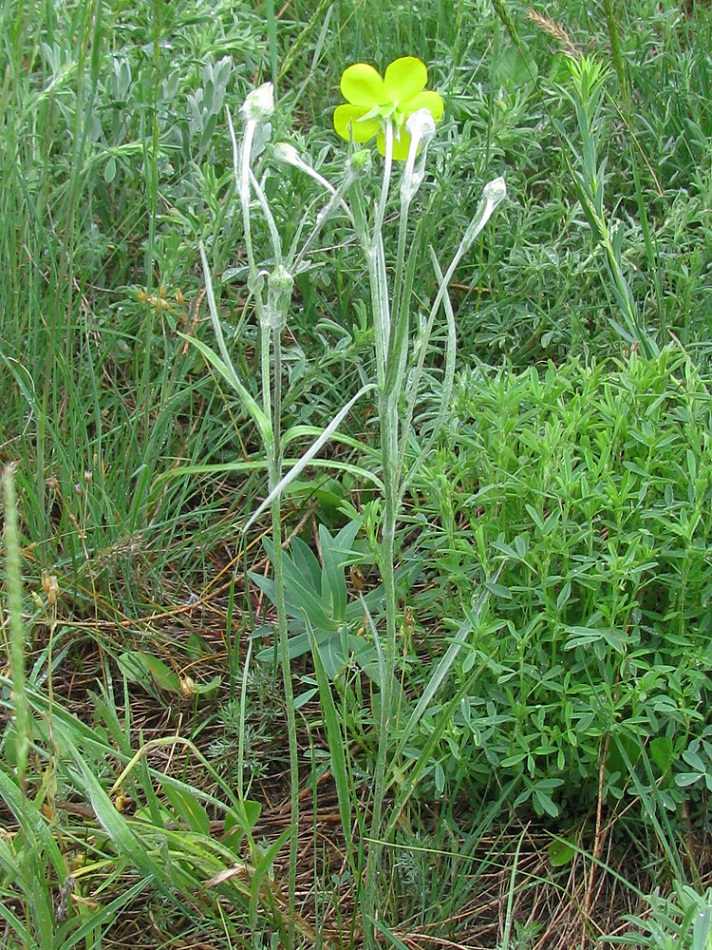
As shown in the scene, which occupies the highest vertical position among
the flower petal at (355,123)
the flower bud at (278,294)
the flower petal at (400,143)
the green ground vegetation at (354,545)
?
the flower petal at (355,123)

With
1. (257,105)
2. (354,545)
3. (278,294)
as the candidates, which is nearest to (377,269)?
(278,294)

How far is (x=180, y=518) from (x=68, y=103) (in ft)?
3.64

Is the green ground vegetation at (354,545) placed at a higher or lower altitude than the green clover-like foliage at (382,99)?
lower

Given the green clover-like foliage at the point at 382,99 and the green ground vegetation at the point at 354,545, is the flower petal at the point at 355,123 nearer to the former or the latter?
the green clover-like foliage at the point at 382,99

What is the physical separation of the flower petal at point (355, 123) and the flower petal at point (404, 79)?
44mm

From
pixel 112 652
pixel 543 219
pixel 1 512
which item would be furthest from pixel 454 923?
pixel 543 219

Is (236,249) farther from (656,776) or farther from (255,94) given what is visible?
(656,776)

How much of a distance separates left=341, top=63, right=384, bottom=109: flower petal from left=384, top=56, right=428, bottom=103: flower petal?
12 mm

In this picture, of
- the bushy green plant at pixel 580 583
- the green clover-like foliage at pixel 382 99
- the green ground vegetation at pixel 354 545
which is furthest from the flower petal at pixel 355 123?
the bushy green plant at pixel 580 583

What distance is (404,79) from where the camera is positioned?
130 cm

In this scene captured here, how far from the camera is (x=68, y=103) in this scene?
2.46m

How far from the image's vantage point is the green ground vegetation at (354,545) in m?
1.51

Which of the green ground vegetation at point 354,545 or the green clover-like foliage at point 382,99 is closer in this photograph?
the green clover-like foliage at point 382,99

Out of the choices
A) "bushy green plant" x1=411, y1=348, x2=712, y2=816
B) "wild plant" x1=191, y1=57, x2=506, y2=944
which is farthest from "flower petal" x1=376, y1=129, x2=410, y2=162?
"bushy green plant" x1=411, y1=348, x2=712, y2=816
